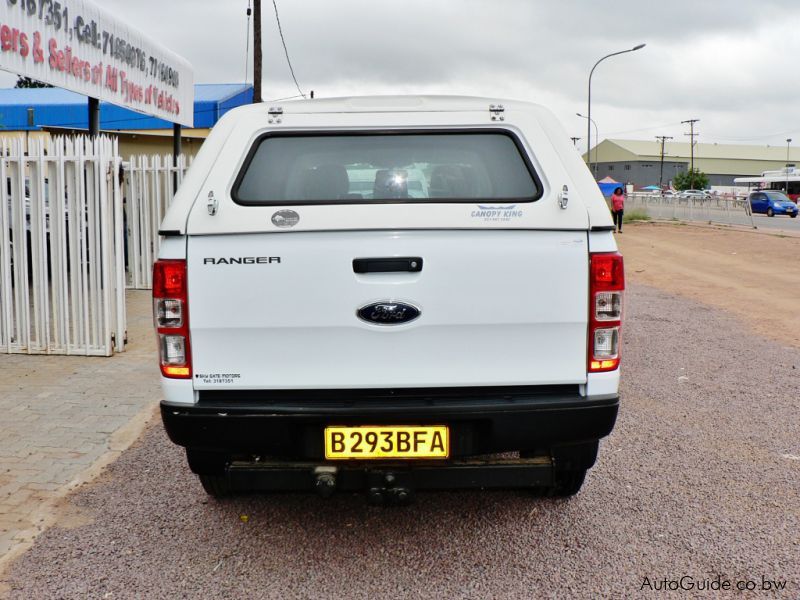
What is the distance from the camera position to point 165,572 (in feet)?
10.8

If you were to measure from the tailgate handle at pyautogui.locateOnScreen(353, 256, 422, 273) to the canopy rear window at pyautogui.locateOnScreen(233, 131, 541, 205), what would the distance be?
45 centimetres

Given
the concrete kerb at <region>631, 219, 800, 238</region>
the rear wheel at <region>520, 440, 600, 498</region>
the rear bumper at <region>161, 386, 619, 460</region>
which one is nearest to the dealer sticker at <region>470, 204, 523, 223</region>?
the rear bumper at <region>161, 386, 619, 460</region>

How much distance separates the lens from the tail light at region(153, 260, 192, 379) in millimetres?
3037

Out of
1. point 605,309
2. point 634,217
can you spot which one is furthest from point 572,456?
point 634,217

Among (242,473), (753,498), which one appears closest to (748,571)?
(753,498)

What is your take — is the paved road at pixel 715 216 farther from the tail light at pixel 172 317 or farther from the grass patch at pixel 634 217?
the tail light at pixel 172 317

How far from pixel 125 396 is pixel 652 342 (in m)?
5.42

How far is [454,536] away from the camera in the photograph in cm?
363

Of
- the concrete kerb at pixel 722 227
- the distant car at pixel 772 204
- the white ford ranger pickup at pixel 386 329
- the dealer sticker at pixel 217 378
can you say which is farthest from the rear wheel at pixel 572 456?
the distant car at pixel 772 204

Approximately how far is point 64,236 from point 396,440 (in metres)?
5.33

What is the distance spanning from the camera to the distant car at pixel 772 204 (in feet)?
141

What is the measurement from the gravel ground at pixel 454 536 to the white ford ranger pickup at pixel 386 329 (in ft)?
A: 1.50

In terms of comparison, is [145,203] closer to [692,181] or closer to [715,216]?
[715,216]

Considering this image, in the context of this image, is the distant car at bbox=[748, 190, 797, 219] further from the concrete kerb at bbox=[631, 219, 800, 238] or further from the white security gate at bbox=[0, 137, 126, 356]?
the white security gate at bbox=[0, 137, 126, 356]
